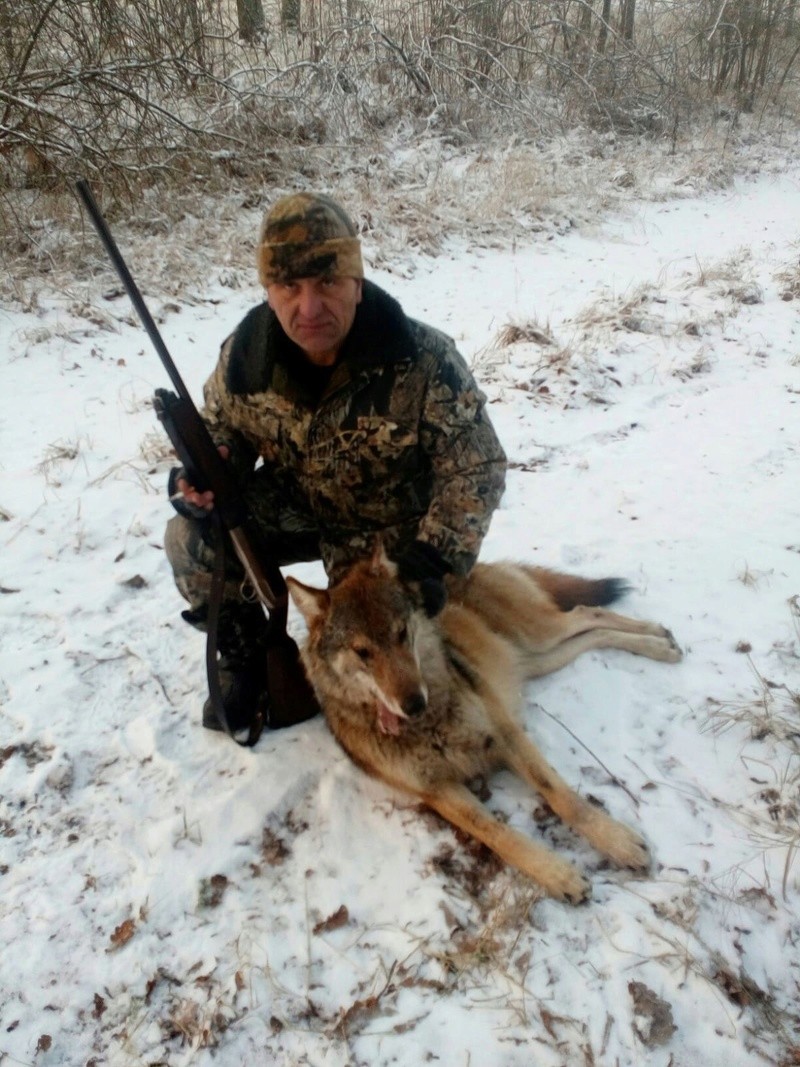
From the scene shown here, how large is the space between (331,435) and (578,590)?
57.8 inches

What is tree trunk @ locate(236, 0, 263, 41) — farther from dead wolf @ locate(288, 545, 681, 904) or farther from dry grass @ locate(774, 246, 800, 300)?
dead wolf @ locate(288, 545, 681, 904)

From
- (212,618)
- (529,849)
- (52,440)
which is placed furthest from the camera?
(52,440)

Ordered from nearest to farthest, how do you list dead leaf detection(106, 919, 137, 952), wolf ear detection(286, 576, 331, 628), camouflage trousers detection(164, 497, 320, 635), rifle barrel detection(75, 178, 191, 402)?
dead leaf detection(106, 919, 137, 952)
rifle barrel detection(75, 178, 191, 402)
wolf ear detection(286, 576, 331, 628)
camouflage trousers detection(164, 497, 320, 635)

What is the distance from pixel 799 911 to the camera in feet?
6.94

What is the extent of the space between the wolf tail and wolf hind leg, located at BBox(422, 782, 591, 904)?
118 cm

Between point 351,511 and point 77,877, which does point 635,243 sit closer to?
point 351,511

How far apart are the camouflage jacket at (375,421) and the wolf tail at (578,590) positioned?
2.62 ft

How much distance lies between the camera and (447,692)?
2764 mm

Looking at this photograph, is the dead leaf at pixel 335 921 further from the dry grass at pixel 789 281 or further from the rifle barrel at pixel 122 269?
the dry grass at pixel 789 281

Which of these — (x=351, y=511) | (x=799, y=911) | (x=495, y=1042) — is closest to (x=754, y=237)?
(x=351, y=511)

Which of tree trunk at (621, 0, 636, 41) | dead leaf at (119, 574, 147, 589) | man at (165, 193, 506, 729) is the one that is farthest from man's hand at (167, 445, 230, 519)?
tree trunk at (621, 0, 636, 41)

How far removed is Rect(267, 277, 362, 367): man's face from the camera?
2.60m

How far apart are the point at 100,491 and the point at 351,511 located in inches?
91.6

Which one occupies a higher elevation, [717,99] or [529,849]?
[717,99]
